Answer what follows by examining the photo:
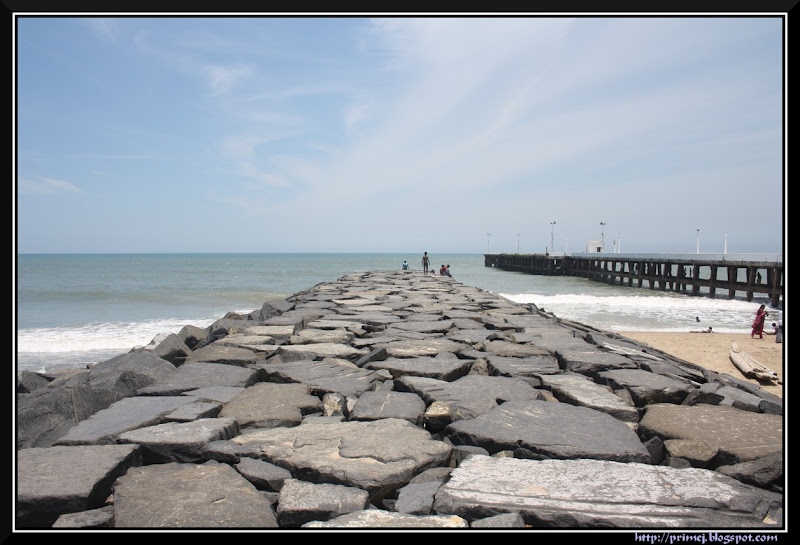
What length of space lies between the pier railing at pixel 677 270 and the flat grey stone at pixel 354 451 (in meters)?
8.51

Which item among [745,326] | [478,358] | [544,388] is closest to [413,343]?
[478,358]

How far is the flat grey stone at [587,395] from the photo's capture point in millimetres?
2658

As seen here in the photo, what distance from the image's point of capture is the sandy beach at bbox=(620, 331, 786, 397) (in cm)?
953

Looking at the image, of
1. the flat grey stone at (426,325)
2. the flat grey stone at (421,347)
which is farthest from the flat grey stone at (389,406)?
the flat grey stone at (426,325)

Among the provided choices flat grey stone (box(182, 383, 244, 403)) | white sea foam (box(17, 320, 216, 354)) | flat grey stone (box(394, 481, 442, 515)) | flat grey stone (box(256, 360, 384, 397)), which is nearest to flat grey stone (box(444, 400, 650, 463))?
flat grey stone (box(394, 481, 442, 515))

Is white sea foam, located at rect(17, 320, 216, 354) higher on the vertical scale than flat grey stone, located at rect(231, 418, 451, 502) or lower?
lower

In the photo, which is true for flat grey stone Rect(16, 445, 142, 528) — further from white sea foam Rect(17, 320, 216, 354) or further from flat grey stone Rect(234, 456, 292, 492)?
white sea foam Rect(17, 320, 216, 354)

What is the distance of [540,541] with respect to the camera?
1.40m

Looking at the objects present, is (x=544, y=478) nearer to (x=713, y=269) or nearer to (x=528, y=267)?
(x=713, y=269)

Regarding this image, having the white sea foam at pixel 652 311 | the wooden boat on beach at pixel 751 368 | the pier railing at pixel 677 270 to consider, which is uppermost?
the pier railing at pixel 677 270

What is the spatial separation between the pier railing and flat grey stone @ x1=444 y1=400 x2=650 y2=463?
7677 millimetres

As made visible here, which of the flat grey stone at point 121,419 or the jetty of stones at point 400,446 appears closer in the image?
Answer: the jetty of stones at point 400,446

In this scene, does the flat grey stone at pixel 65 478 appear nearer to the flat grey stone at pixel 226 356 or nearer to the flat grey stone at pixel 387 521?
the flat grey stone at pixel 387 521

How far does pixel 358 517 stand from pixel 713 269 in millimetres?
29633
